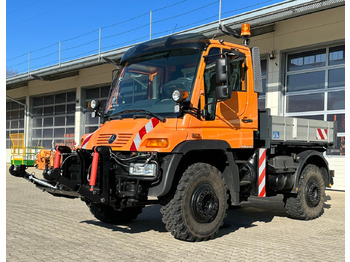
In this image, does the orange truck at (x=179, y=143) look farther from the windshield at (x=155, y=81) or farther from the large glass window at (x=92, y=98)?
the large glass window at (x=92, y=98)

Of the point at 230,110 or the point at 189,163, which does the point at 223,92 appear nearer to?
the point at 230,110

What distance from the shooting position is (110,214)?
6805mm

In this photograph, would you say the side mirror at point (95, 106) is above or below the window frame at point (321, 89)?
below

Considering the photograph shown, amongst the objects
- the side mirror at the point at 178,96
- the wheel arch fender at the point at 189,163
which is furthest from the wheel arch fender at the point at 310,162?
the side mirror at the point at 178,96

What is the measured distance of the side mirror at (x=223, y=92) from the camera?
5578mm

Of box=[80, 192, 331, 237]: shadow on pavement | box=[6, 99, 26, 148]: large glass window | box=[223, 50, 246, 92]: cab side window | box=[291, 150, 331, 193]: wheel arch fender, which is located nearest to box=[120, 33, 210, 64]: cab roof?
box=[223, 50, 246, 92]: cab side window

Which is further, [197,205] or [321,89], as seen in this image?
[321,89]

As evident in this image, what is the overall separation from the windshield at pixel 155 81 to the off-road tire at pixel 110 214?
1.63 m

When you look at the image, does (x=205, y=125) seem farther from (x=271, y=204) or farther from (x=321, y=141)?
(x=271, y=204)

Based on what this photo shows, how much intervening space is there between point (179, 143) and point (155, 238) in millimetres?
1532

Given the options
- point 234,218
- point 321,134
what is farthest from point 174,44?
point 321,134

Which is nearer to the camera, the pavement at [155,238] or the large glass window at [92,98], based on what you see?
the pavement at [155,238]

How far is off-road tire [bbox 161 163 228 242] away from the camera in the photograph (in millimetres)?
5410
